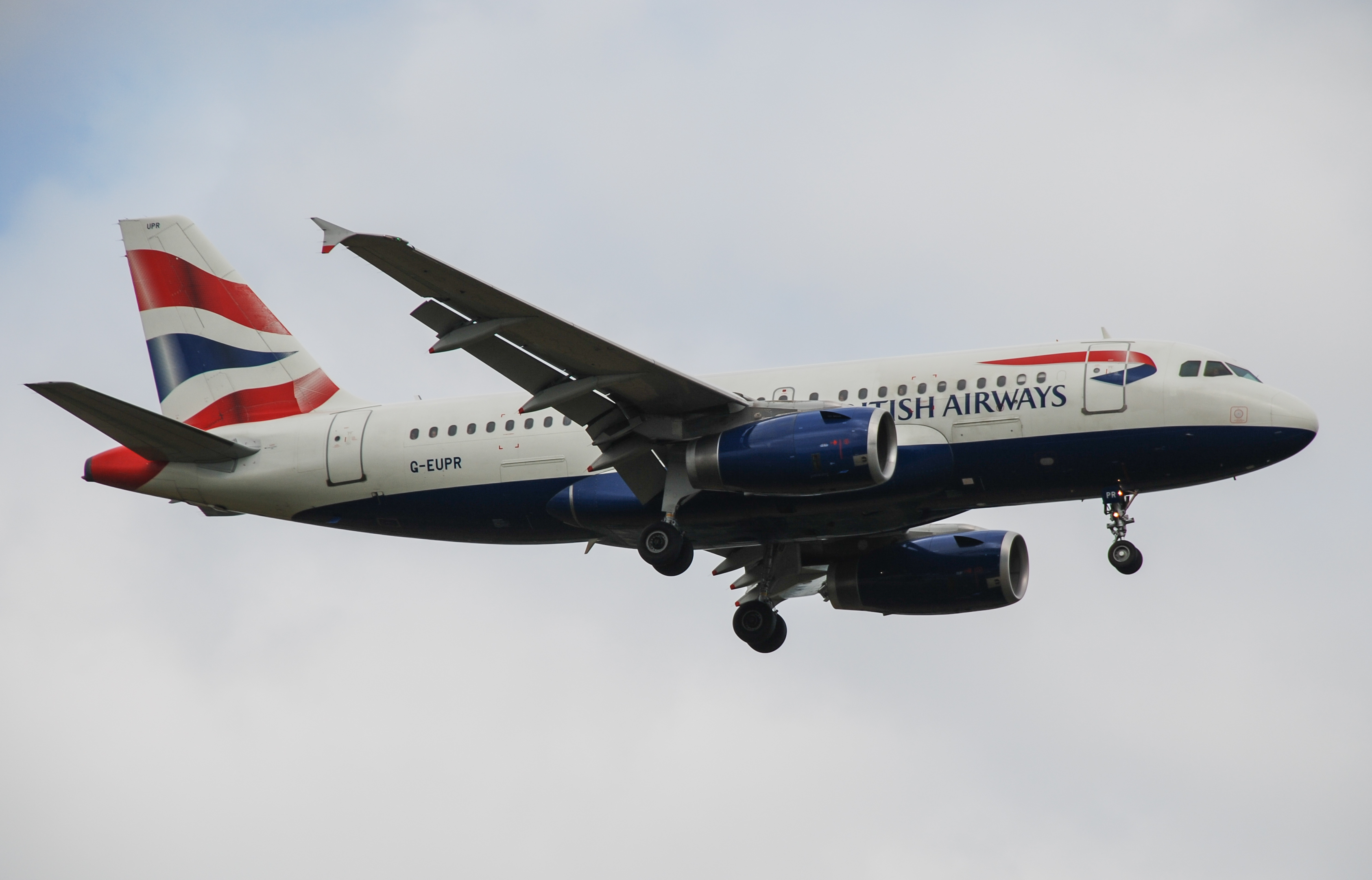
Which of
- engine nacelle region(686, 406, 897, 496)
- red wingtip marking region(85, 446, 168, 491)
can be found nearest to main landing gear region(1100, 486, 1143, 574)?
engine nacelle region(686, 406, 897, 496)

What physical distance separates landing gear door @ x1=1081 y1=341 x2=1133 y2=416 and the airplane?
0.04 metres

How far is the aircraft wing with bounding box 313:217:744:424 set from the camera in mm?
25031

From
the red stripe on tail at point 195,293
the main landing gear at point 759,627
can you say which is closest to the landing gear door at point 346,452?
the red stripe on tail at point 195,293

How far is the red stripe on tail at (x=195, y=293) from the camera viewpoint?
35375 mm

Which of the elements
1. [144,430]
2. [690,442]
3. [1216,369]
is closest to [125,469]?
[144,430]

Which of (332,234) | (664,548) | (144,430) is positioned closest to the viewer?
(332,234)

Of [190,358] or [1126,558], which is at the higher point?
[190,358]

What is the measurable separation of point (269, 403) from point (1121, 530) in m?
18.3

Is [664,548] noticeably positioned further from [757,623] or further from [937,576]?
[937,576]

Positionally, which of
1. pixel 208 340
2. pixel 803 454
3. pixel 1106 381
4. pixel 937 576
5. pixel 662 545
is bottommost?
pixel 937 576

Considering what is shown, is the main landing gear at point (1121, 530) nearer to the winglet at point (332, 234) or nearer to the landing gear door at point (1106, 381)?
the landing gear door at point (1106, 381)

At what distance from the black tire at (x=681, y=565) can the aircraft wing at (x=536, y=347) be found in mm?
2618

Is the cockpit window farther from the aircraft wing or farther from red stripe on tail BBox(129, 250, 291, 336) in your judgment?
red stripe on tail BBox(129, 250, 291, 336)

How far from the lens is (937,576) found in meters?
33.1
